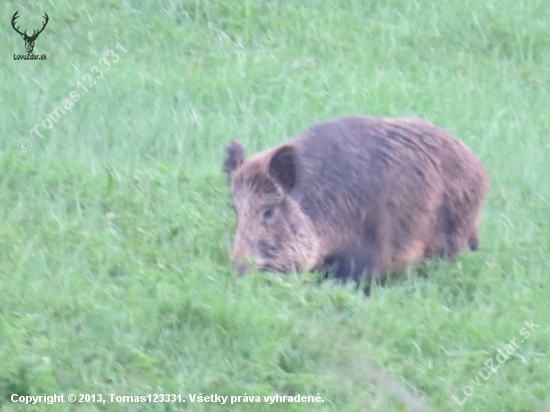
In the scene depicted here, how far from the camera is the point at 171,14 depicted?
11.7m

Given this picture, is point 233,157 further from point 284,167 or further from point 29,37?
point 29,37

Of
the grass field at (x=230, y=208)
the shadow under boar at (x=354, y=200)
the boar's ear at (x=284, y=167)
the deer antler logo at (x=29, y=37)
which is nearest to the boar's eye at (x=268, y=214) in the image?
the shadow under boar at (x=354, y=200)

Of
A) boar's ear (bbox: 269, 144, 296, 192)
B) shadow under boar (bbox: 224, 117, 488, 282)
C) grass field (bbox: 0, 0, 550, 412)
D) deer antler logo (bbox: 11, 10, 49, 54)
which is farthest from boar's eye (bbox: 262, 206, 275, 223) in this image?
deer antler logo (bbox: 11, 10, 49, 54)

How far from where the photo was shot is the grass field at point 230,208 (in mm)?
5121

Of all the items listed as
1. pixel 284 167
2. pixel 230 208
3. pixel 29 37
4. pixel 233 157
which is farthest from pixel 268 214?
pixel 29 37

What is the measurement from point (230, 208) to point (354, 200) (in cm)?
114

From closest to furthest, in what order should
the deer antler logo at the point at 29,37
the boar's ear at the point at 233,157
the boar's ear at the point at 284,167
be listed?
the boar's ear at the point at 284,167 → the boar's ear at the point at 233,157 → the deer antler logo at the point at 29,37

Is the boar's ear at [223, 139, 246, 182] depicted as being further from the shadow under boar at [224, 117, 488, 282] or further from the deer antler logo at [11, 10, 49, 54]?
the deer antler logo at [11, 10, 49, 54]

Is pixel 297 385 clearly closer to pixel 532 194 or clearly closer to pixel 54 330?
pixel 54 330

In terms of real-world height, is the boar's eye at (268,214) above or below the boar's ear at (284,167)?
below

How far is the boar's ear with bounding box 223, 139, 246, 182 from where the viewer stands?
6988mm

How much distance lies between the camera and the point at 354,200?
683cm

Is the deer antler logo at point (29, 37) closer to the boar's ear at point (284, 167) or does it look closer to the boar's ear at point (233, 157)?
the boar's ear at point (233, 157)

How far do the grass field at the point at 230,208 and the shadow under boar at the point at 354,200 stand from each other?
0.28m
